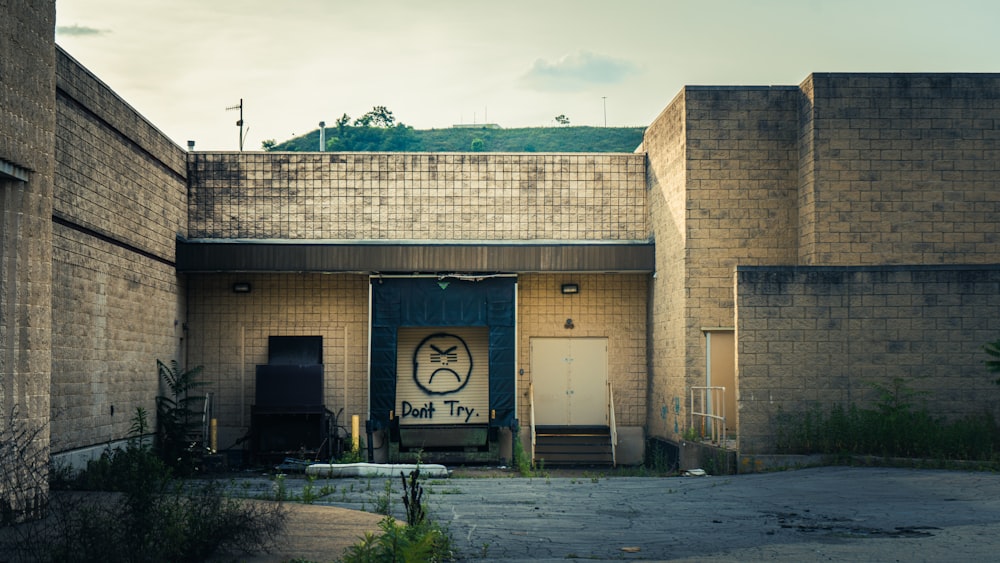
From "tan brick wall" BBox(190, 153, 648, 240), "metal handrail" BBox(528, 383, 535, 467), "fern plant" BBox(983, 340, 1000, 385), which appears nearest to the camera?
"fern plant" BBox(983, 340, 1000, 385)

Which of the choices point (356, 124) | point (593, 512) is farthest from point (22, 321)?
point (356, 124)

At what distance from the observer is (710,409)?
18.0 meters

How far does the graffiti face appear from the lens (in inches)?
856

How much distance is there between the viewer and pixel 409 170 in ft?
70.5

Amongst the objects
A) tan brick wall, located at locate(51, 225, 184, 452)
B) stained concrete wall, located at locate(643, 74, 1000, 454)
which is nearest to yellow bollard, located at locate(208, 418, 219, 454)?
tan brick wall, located at locate(51, 225, 184, 452)

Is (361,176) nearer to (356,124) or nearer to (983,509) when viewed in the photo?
(983,509)

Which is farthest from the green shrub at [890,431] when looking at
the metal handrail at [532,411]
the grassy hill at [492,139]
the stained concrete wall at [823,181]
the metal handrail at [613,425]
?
the grassy hill at [492,139]

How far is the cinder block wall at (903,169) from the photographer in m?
18.1

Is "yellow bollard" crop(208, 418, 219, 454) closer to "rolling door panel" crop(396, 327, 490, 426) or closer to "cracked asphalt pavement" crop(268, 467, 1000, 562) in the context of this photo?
"rolling door panel" crop(396, 327, 490, 426)

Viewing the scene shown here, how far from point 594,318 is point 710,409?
4586mm

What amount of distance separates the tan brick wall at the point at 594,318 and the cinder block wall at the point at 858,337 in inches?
228

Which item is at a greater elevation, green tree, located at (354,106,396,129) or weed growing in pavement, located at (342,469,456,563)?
green tree, located at (354,106,396,129)

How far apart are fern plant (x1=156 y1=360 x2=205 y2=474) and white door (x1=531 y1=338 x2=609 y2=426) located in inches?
293

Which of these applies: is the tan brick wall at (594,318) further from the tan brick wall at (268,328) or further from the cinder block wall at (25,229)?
the cinder block wall at (25,229)
